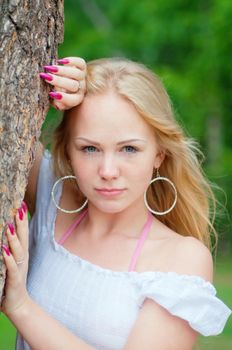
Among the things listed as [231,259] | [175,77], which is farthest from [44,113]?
[175,77]

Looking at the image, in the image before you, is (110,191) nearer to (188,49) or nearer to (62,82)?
(62,82)

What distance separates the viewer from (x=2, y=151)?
2.69m

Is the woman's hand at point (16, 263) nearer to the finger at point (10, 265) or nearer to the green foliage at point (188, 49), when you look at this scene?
the finger at point (10, 265)

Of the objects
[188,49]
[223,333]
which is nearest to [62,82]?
[223,333]

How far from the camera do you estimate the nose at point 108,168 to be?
2943 mm

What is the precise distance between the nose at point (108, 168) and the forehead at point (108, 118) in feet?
0.25

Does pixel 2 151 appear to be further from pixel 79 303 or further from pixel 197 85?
pixel 197 85

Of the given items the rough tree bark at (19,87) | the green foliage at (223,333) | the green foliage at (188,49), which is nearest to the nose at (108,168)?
the rough tree bark at (19,87)

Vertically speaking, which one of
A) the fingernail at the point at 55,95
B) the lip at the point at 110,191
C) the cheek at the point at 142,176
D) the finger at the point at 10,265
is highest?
the fingernail at the point at 55,95

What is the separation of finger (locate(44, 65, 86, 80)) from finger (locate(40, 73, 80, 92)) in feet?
0.04

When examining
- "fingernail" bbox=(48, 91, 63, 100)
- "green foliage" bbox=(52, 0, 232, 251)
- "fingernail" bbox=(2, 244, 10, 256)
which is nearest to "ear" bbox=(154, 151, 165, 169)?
"fingernail" bbox=(48, 91, 63, 100)

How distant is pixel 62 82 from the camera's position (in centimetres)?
286

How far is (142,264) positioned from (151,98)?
21.3 inches

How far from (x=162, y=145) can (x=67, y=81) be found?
1.46 feet
